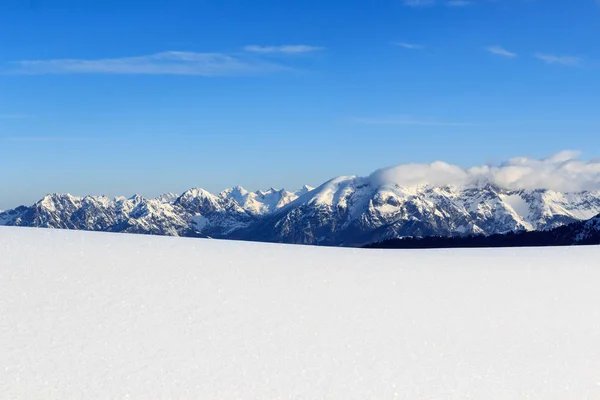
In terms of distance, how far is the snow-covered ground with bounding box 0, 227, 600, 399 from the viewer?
39.4 feet

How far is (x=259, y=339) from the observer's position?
1391 cm

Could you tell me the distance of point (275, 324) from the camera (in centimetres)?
1481

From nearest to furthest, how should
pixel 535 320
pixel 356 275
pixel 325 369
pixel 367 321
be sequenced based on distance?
1. pixel 325 369
2. pixel 367 321
3. pixel 535 320
4. pixel 356 275

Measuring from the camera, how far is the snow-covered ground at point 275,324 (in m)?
12.0

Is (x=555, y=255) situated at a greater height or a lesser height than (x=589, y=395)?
greater

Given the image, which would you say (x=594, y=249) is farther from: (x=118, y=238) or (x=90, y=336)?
(x=90, y=336)

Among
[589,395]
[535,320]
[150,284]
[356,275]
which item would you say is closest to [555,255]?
[535,320]

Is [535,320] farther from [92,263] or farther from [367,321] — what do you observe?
[92,263]

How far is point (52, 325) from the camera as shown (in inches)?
528

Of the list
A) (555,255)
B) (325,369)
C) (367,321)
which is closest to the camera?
(325,369)

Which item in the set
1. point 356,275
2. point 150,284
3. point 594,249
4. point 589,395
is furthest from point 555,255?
point 150,284

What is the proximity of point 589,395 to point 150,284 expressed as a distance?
1165 centimetres

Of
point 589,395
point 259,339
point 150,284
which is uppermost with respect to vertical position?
point 150,284

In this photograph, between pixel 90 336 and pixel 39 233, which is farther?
pixel 39 233
